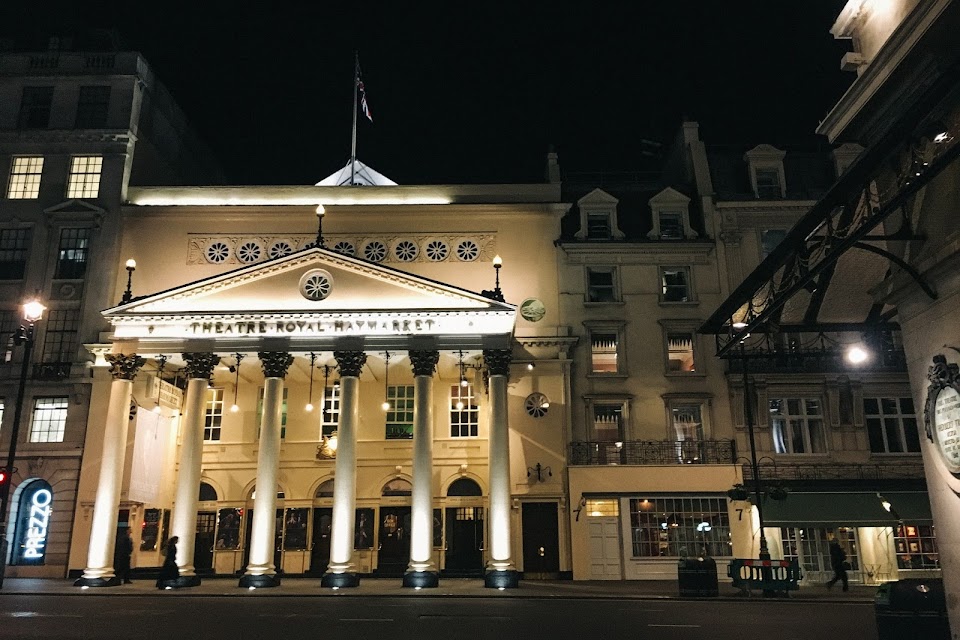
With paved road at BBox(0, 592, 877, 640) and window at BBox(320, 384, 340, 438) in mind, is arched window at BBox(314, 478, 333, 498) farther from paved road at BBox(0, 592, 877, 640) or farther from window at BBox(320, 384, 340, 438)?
paved road at BBox(0, 592, 877, 640)

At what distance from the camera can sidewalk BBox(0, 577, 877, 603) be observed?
22484mm

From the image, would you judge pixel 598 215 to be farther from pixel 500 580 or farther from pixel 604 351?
pixel 500 580

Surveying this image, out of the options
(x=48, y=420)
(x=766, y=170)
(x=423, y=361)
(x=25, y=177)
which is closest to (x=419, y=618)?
(x=423, y=361)

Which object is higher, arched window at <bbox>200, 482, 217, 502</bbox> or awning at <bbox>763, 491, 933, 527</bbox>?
arched window at <bbox>200, 482, 217, 502</bbox>

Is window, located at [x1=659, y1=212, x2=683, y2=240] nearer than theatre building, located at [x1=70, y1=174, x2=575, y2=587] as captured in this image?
No

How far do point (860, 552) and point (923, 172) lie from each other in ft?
80.2

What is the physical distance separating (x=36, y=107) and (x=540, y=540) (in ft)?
95.1

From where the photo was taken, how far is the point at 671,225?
3362 centimetres

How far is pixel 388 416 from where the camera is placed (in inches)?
1278

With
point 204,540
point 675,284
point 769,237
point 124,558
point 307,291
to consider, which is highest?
point 769,237

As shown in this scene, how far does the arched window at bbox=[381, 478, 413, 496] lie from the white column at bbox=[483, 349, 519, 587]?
262 inches

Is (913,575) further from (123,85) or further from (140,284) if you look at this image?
(123,85)

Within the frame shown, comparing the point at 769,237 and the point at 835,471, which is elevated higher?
the point at 769,237

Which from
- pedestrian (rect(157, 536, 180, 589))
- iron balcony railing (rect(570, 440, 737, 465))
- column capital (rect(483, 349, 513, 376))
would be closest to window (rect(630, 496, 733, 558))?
iron balcony railing (rect(570, 440, 737, 465))
